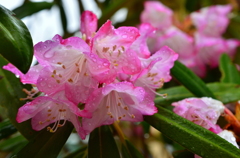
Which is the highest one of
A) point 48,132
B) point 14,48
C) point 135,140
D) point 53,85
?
point 14,48

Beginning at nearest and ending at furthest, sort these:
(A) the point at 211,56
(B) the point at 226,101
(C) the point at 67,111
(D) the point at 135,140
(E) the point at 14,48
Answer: (E) the point at 14,48 < (C) the point at 67,111 < (B) the point at 226,101 < (A) the point at 211,56 < (D) the point at 135,140

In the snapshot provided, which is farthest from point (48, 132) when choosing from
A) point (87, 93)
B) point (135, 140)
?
point (135, 140)

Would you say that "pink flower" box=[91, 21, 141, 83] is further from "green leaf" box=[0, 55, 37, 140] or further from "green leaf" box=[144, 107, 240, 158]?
"green leaf" box=[0, 55, 37, 140]

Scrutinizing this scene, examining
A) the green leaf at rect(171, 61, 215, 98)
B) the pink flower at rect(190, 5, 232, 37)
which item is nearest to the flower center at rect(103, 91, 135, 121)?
the green leaf at rect(171, 61, 215, 98)

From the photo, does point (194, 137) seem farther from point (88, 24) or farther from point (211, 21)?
point (211, 21)

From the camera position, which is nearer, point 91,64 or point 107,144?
point 91,64

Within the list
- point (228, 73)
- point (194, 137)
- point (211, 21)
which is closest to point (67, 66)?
point (194, 137)

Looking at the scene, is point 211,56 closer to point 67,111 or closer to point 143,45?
point 143,45
